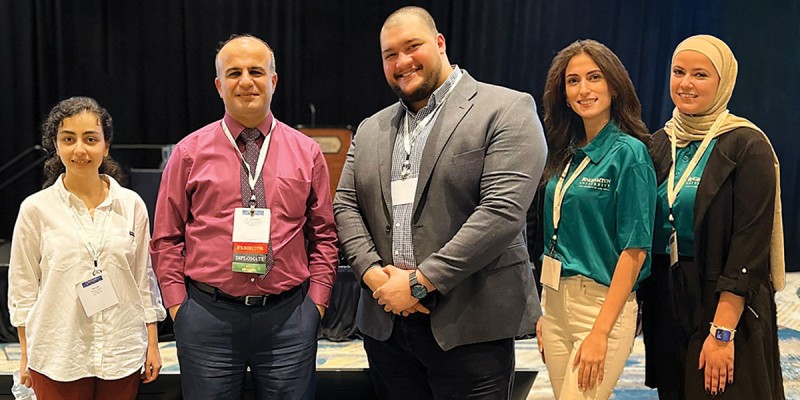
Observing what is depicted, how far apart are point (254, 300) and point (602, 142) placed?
1.10m

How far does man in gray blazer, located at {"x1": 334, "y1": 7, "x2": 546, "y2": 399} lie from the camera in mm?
1695

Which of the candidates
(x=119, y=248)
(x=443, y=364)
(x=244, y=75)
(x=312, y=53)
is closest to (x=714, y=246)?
(x=443, y=364)

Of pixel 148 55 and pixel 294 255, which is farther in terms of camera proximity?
pixel 148 55

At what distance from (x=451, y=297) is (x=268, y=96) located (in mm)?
794

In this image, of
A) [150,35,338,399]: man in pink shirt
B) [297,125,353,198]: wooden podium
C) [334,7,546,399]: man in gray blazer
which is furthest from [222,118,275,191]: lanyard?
[297,125,353,198]: wooden podium

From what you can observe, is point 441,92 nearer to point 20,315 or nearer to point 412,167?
point 412,167

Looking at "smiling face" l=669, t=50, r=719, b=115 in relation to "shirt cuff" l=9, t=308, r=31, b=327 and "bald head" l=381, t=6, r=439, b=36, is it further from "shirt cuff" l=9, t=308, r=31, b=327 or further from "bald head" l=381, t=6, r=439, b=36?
"shirt cuff" l=9, t=308, r=31, b=327

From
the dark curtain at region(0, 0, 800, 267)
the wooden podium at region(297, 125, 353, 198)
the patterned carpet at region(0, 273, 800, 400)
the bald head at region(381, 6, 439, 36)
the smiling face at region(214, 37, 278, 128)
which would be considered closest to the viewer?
the bald head at region(381, 6, 439, 36)

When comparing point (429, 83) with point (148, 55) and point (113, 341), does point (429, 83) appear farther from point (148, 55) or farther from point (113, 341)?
point (148, 55)

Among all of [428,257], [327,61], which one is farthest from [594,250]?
[327,61]

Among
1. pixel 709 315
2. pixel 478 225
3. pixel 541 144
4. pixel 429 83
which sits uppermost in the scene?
pixel 429 83

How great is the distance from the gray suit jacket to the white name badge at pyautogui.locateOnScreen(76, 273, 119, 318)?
28.1 inches

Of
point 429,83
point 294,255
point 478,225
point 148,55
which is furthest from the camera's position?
point 148,55

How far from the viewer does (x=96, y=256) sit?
1.92 meters
